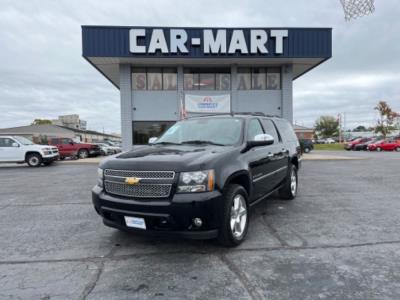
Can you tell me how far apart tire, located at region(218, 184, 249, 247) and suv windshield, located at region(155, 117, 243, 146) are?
2.75 ft

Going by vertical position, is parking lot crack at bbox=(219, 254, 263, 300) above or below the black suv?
below

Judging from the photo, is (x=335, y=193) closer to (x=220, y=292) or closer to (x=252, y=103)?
(x=220, y=292)

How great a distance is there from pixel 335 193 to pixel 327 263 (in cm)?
454

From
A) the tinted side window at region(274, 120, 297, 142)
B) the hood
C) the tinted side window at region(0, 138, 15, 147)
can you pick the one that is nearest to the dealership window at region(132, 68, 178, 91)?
the tinted side window at region(0, 138, 15, 147)

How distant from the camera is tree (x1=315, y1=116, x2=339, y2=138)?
99.2 meters

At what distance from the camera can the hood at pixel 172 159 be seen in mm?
3383

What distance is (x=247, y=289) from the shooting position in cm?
279

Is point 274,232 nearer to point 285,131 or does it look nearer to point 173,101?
point 285,131

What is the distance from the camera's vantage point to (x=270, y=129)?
5.67 meters

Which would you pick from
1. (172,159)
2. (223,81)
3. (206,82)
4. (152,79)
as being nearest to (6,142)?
(152,79)

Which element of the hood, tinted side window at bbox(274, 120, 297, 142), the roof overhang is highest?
the roof overhang

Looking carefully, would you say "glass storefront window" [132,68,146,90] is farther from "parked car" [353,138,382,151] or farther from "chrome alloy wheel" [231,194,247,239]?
"parked car" [353,138,382,151]

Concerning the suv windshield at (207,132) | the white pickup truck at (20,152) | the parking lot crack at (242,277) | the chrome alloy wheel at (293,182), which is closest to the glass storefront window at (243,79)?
the white pickup truck at (20,152)

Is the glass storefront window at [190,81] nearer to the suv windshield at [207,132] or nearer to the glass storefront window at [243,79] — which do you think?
the glass storefront window at [243,79]
